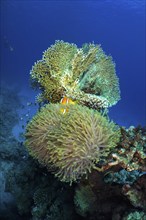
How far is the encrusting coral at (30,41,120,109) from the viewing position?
4805 mm

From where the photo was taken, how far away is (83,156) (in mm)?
3492

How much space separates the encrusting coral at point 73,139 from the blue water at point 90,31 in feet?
165

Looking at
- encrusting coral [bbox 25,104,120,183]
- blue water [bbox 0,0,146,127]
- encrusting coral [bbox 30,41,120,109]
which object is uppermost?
blue water [bbox 0,0,146,127]

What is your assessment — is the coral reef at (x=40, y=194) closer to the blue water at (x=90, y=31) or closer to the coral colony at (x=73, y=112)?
the coral colony at (x=73, y=112)

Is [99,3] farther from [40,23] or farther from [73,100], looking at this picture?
[40,23]

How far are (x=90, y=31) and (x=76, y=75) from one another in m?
105

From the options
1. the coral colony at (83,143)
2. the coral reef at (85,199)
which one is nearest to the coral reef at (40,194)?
the coral colony at (83,143)

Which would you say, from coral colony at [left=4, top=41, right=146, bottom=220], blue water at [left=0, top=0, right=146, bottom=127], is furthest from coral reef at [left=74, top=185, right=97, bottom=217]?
blue water at [left=0, top=0, right=146, bottom=127]

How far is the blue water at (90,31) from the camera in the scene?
64688 mm

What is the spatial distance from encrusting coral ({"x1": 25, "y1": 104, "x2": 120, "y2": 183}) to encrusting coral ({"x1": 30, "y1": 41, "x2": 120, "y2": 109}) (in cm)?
91

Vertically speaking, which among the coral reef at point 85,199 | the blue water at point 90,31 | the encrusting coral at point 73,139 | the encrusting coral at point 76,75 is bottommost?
the coral reef at point 85,199

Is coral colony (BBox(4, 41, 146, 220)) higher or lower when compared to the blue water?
lower

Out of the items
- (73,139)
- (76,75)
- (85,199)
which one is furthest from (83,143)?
(76,75)

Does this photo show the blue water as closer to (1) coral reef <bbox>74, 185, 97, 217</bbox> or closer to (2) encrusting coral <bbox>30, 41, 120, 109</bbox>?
(2) encrusting coral <bbox>30, 41, 120, 109</bbox>
